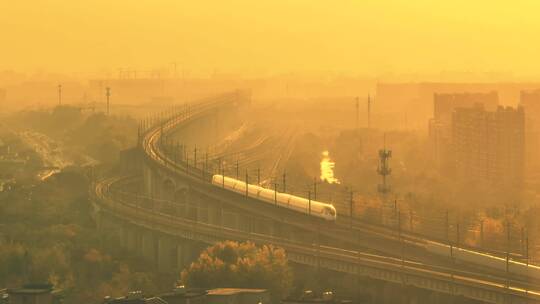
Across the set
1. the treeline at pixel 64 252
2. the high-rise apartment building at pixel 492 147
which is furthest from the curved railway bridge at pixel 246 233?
the high-rise apartment building at pixel 492 147

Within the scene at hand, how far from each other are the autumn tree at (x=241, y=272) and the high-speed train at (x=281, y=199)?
6583 mm

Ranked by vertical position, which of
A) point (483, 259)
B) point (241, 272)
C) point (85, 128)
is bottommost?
point (85, 128)

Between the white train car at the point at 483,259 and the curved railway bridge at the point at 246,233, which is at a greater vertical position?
the white train car at the point at 483,259

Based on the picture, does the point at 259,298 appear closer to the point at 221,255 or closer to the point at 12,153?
the point at 221,255

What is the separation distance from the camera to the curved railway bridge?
2402cm

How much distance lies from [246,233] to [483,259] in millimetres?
5630

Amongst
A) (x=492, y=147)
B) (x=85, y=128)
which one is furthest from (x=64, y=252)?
(x=85, y=128)

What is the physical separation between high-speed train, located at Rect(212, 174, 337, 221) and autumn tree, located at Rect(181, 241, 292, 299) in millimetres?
6583

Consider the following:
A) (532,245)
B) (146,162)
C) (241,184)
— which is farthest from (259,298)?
(146,162)

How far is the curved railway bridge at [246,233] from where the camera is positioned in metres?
24.0

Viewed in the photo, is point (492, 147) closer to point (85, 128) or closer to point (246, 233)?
point (246, 233)

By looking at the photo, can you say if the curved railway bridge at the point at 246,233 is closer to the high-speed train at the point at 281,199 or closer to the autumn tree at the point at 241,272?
the high-speed train at the point at 281,199

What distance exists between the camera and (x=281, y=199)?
3344 cm

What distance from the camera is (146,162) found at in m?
41.1
